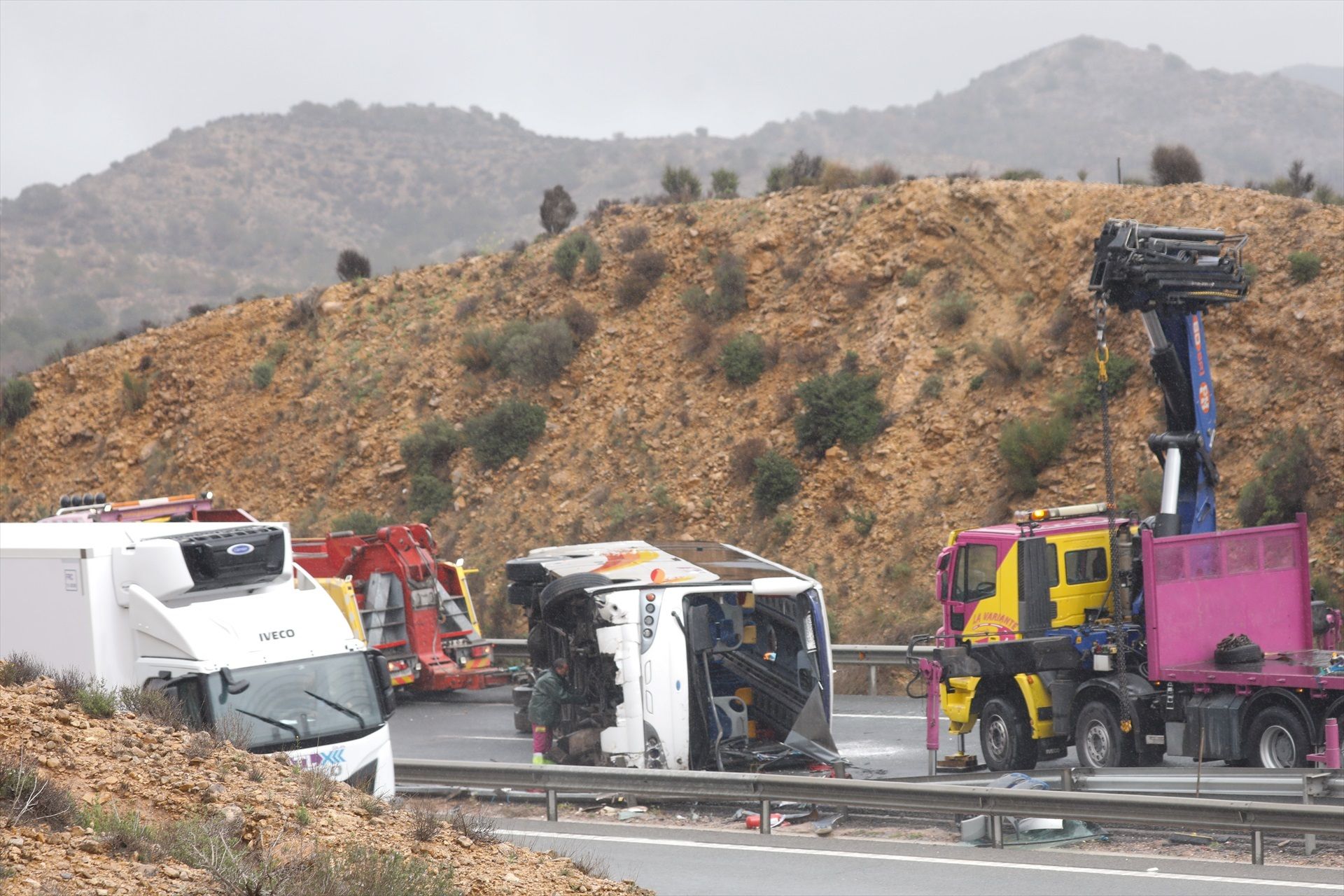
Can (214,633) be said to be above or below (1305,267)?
below

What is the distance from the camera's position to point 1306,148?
155 meters

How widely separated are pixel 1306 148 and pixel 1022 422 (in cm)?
14635

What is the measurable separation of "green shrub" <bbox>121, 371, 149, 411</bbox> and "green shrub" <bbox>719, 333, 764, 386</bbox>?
18.9 meters

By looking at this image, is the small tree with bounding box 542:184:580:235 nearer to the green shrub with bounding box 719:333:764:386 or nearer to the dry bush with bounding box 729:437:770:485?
the green shrub with bounding box 719:333:764:386

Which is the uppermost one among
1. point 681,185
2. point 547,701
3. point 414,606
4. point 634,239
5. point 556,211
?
point 681,185

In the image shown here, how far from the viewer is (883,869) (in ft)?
36.7

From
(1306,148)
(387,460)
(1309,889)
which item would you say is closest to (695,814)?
(1309,889)

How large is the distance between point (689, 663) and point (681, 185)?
3012cm

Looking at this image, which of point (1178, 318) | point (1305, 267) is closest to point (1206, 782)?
point (1178, 318)

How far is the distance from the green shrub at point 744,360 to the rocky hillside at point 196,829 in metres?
21.7

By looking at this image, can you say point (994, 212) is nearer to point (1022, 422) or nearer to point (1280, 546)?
point (1022, 422)

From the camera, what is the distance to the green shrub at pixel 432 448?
34938 millimetres

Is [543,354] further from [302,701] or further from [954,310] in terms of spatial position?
[302,701]

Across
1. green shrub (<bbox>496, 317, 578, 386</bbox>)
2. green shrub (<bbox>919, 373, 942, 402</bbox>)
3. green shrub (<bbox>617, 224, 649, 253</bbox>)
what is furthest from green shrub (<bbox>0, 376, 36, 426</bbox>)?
green shrub (<bbox>919, 373, 942, 402</bbox>)
